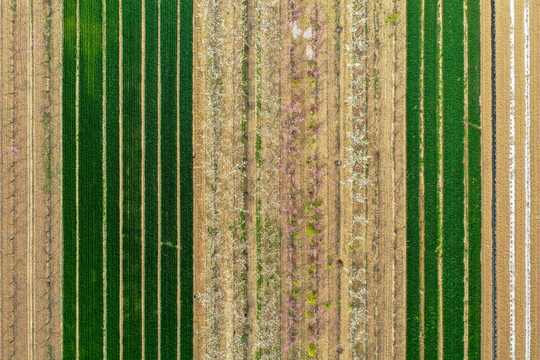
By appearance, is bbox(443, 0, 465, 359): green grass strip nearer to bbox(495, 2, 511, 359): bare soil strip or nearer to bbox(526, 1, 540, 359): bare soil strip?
bbox(495, 2, 511, 359): bare soil strip

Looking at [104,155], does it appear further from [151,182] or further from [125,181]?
[151,182]

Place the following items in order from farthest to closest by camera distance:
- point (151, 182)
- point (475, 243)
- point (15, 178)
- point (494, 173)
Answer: point (15, 178) < point (151, 182) < point (494, 173) < point (475, 243)

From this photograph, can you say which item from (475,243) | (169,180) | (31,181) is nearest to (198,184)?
(169,180)

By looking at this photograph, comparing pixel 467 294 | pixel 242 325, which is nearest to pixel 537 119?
pixel 467 294

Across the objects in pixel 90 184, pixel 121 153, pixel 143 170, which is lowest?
pixel 90 184

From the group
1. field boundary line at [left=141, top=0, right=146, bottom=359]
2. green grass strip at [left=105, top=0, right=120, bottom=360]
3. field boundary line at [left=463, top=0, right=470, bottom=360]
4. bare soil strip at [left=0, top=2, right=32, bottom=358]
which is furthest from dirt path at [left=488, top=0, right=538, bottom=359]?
bare soil strip at [left=0, top=2, right=32, bottom=358]
